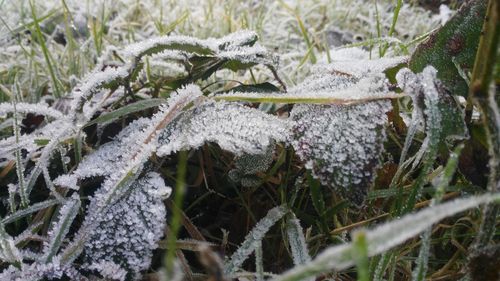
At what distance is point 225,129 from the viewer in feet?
1.87

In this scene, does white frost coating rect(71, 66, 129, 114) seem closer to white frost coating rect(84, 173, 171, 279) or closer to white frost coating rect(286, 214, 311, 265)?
white frost coating rect(84, 173, 171, 279)

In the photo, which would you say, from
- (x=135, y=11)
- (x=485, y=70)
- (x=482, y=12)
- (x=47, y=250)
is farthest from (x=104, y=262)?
(x=135, y=11)

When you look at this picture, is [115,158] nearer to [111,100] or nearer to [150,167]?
[150,167]

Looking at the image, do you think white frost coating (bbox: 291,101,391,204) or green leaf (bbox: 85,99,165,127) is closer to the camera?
white frost coating (bbox: 291,101,391,204)

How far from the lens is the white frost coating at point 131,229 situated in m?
0.54

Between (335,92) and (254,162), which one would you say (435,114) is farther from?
(254,162)

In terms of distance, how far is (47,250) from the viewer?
0.60 meters

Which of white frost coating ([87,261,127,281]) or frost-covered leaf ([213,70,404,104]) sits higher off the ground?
frost-covered leaf ([213,70,404,104])

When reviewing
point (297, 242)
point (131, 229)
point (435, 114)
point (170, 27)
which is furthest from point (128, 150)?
point (170, 27)

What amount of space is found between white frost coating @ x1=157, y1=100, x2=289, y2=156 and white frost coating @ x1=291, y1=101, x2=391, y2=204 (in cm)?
3

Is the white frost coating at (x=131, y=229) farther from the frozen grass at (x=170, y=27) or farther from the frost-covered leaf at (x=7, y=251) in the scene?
the frozen grass at (x=170, y=27)

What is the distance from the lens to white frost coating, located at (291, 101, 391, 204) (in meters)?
0.51

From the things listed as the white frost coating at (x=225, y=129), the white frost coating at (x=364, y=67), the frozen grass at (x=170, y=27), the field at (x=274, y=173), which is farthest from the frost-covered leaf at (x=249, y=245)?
the frozen grass at (x=170, y=27)

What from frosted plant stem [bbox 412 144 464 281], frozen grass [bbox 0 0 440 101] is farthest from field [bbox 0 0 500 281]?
frozen grass [bbox 0 0 440 101]
